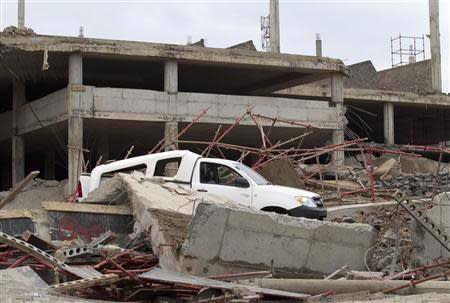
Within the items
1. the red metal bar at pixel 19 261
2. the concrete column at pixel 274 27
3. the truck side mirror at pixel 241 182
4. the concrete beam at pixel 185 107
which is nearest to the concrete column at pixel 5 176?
the concrete column at pixel 274 27

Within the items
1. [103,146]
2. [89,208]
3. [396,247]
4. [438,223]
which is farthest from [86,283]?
[103,146]

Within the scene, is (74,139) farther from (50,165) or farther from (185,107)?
(50,165)

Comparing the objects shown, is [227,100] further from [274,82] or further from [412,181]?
[412,181]

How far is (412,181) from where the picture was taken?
22.3 metres

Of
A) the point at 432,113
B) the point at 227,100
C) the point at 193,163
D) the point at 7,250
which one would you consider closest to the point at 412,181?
the point at 227,100

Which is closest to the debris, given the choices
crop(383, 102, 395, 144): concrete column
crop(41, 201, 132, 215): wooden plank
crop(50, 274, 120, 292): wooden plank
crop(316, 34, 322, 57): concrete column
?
crop(50, 274, 120, 292): wooden plank

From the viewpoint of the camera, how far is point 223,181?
1458 centimetres

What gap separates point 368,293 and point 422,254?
7.75 feet

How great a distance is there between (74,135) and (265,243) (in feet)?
53.3

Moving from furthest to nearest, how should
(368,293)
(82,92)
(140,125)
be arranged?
(140,125), (82,92), (368,293)

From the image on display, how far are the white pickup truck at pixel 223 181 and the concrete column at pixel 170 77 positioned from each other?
1136 centimetres

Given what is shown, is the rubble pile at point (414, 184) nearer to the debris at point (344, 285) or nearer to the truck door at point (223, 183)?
the truck door at point (223, 183)

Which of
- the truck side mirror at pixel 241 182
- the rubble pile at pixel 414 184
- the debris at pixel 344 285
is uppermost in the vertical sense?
the truck side mirror at pixel 241 182

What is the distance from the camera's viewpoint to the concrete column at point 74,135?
24391 mm
